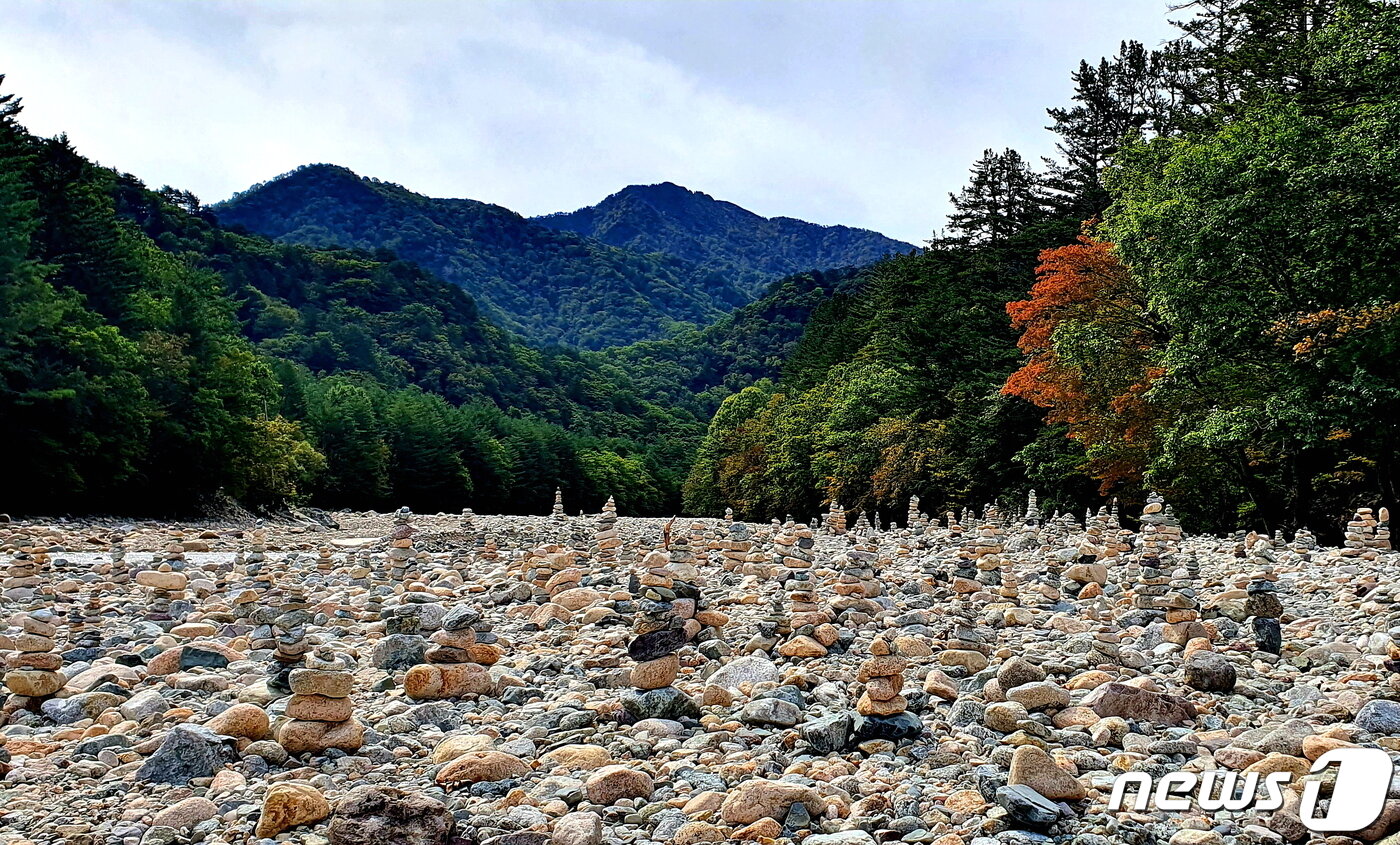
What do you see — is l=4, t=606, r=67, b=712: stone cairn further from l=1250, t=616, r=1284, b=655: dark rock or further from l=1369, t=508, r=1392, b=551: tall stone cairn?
l=1369, t=508, r=1392, b=551: tall stone cairn

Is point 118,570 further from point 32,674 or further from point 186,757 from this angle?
point 186,757

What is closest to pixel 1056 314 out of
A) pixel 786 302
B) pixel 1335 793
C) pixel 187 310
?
pixel 1335 793

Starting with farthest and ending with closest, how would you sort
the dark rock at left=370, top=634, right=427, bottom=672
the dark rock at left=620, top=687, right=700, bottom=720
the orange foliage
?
the orange foliage
the dark rock at left=370, top=634, right=427, bottom=672
the dark rock at left=620, top=687, right=700, bottom=720

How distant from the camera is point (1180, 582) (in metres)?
9.09

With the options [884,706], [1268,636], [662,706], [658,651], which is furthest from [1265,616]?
[662,706]

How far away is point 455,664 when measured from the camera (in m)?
5.98

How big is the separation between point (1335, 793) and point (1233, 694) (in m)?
1.93

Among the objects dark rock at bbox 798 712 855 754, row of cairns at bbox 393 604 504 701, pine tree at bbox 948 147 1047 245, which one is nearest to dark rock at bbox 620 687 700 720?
dark rock at bbox 798 712 855 754

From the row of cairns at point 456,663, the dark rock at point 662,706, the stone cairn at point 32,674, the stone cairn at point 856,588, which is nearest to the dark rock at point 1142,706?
the dark rock at point 662,706

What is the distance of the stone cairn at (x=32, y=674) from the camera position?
557cm

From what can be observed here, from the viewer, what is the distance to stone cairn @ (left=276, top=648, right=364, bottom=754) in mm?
4754

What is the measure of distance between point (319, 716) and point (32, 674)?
2.17 m

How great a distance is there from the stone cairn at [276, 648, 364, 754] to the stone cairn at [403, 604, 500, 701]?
0.71m

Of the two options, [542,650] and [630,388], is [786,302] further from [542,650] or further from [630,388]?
[542,650]
